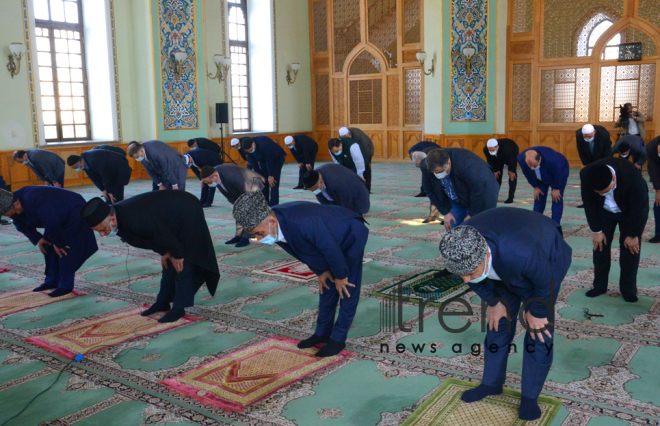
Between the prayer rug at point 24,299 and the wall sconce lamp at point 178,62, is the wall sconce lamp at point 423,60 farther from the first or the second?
the prayer rug at point 24,299

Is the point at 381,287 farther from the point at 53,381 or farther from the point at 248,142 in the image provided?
the point at 248,142

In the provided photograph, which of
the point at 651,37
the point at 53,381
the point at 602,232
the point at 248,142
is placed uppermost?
the point at 651,37

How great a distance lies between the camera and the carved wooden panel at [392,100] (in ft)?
47.5

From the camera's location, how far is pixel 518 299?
98.5 inches

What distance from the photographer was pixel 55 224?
432 centimetres

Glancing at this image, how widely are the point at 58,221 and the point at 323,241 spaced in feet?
7.88

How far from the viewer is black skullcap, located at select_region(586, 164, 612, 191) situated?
3.58m

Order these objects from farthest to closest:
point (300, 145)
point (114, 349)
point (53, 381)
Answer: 1. point (300, 145)
2. point (114, 349)
3. point (53, 381)

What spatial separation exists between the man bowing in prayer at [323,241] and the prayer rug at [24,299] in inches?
85.8

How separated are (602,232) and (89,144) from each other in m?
9.70

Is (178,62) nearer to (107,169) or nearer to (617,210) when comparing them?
(107,169)

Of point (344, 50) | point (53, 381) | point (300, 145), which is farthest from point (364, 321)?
point (344, 50)

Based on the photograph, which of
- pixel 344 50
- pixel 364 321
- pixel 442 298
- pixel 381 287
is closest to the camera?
pixel 364 321

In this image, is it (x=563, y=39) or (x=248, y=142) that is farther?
(x=563, y=39)
